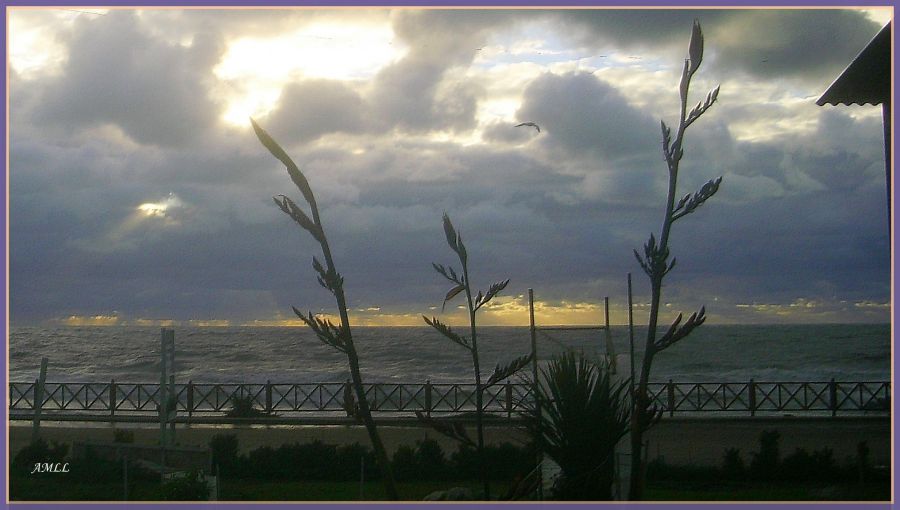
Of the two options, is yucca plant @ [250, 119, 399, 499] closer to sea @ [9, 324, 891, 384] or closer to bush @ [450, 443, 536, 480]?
bush @ [450, 443, 536, 480]

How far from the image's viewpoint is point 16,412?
9336 mm

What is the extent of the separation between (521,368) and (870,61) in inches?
132

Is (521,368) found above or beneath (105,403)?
above

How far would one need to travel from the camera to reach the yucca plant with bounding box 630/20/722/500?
4523 millimetres

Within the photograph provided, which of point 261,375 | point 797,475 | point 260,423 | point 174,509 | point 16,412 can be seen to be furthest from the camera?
point 261,375

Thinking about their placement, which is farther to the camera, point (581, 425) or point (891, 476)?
point (891, 476)

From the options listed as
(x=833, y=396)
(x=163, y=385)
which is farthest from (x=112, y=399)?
(x=833, y=396)

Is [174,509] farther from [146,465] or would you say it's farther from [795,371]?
[795,371]

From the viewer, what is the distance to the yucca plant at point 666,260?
4.52 meters

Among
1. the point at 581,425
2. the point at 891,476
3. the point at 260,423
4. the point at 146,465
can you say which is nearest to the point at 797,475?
the point at 891,476

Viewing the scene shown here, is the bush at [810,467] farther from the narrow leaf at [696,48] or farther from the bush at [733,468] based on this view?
the narrow leaf at [696,48]

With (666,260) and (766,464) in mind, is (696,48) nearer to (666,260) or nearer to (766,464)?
(666,260)

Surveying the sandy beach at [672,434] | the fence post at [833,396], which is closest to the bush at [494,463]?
the sandy beach at [672,434]

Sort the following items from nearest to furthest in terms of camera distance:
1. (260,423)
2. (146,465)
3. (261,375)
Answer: (146,465) → (260,423) → (261,375)
